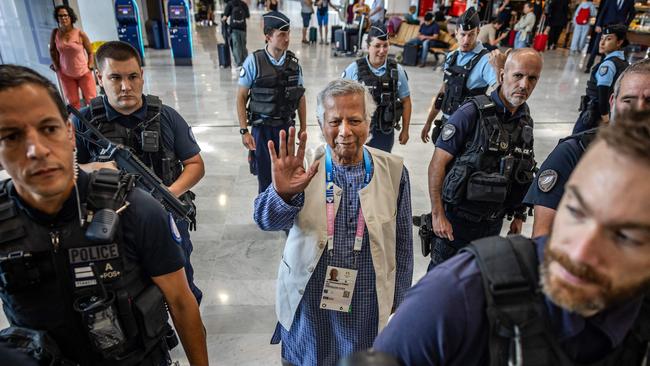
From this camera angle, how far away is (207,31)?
53.2 ft

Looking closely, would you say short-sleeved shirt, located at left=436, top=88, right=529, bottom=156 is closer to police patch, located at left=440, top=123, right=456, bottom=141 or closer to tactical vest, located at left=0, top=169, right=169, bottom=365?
police patch, located at left=440, top=123, right=456, bottom=141

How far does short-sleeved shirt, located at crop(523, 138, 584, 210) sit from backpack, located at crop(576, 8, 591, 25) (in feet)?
44.4

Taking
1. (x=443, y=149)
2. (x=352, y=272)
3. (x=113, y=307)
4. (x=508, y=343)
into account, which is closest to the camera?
(x=508, y=343)

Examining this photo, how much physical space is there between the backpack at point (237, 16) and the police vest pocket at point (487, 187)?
828 centimetres

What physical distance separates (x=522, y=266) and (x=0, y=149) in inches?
54.0

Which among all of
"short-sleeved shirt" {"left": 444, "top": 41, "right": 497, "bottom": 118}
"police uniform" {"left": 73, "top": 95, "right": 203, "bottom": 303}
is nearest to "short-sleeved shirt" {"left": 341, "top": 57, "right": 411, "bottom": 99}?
"short-sleeved shirt" {"left": 444, "top": 41, "right": 497, "bottom": 118}

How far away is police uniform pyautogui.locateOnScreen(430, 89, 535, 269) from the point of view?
2291 millimetres

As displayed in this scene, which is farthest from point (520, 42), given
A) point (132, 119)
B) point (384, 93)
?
point (132, 119)

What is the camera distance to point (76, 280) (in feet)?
3.87

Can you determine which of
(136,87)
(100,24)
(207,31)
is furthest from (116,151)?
(207,31)

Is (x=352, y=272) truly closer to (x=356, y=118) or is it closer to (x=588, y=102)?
(x=356, y=118)

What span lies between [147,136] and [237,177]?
8.84 ft

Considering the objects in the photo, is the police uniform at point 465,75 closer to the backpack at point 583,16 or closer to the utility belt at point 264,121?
the utility belt at point 264,121

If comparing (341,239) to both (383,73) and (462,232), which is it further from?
(383,73)
